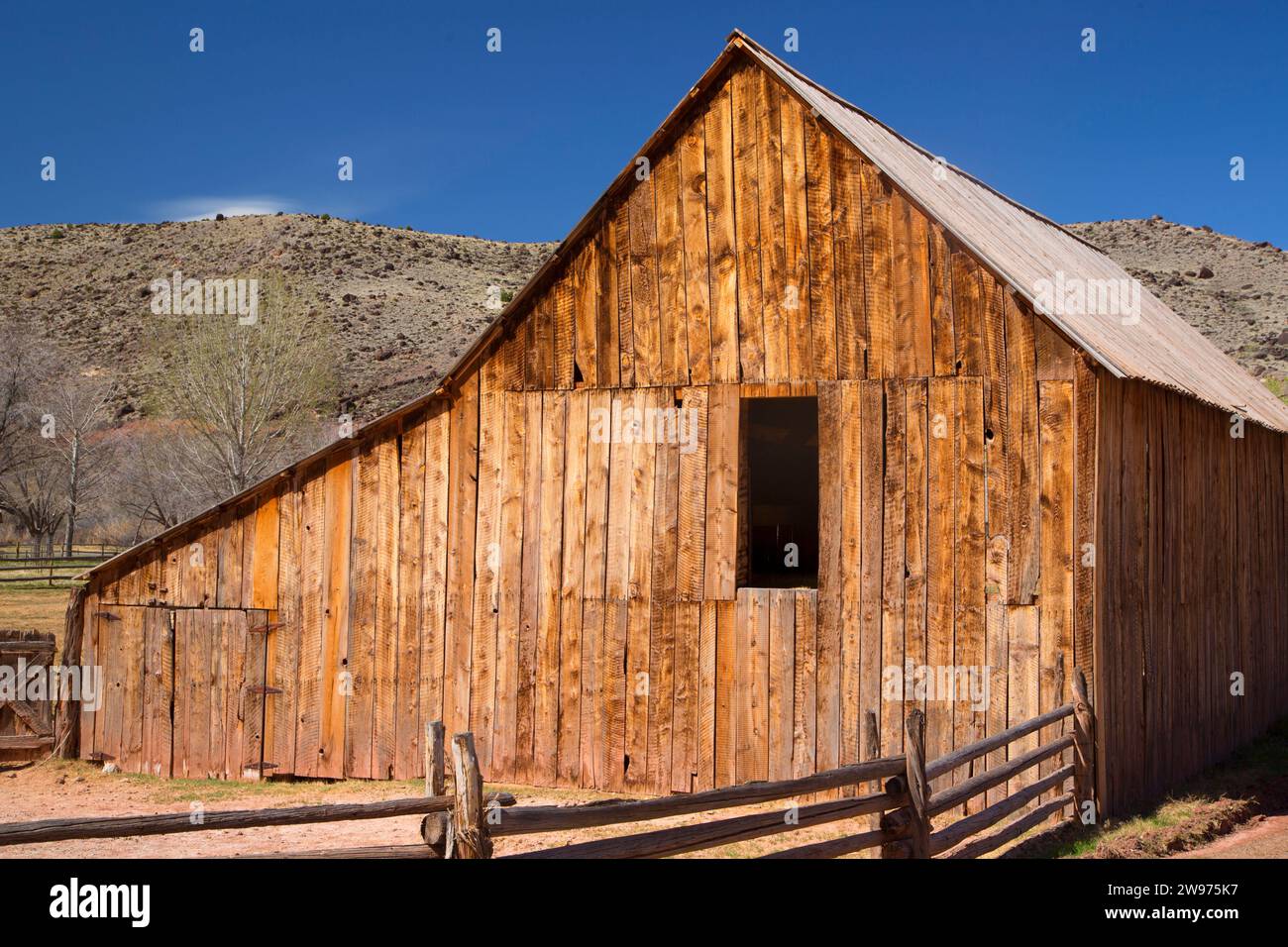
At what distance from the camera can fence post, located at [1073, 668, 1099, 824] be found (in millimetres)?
9945

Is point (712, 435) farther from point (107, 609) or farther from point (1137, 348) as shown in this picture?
point (107, 609)

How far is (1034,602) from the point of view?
400 inches

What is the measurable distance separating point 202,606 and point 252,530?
Answer: 1.03 metres

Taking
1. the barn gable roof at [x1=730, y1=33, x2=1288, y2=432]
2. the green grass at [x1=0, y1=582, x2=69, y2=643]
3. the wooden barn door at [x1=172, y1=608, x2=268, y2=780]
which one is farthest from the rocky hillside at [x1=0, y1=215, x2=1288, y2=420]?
the wooden barn door at [x1=172, y1=608, x2=268, y2=780]

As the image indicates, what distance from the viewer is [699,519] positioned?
37.2 feet

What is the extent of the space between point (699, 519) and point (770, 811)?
3736mm

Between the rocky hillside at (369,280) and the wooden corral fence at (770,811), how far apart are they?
3427 cm

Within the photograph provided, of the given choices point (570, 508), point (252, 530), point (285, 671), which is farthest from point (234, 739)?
point (570, 508)

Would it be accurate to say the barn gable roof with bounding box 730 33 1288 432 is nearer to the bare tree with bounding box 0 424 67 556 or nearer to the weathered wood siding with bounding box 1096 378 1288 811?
the weathered wood siding with bounding box 1096 378 1288 811

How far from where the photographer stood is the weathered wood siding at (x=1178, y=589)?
10.4m

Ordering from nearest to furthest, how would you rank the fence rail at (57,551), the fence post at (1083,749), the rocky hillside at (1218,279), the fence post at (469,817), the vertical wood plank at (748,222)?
the fence post at (469,817) < the fence post at (1083,749) < the vertical wood plank at (748,222) < the fence rail at (57,551) < the rocky hillside at (1218,279)

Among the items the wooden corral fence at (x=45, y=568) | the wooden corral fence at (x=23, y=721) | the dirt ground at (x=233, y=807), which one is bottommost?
the dirt ground at (x=233, y=807)

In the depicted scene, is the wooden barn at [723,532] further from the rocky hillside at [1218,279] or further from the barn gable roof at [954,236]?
the rocky hillside at [1218,279]

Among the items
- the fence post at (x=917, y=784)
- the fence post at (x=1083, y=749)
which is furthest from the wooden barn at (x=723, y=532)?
the fence post at (x=917, y=784)
